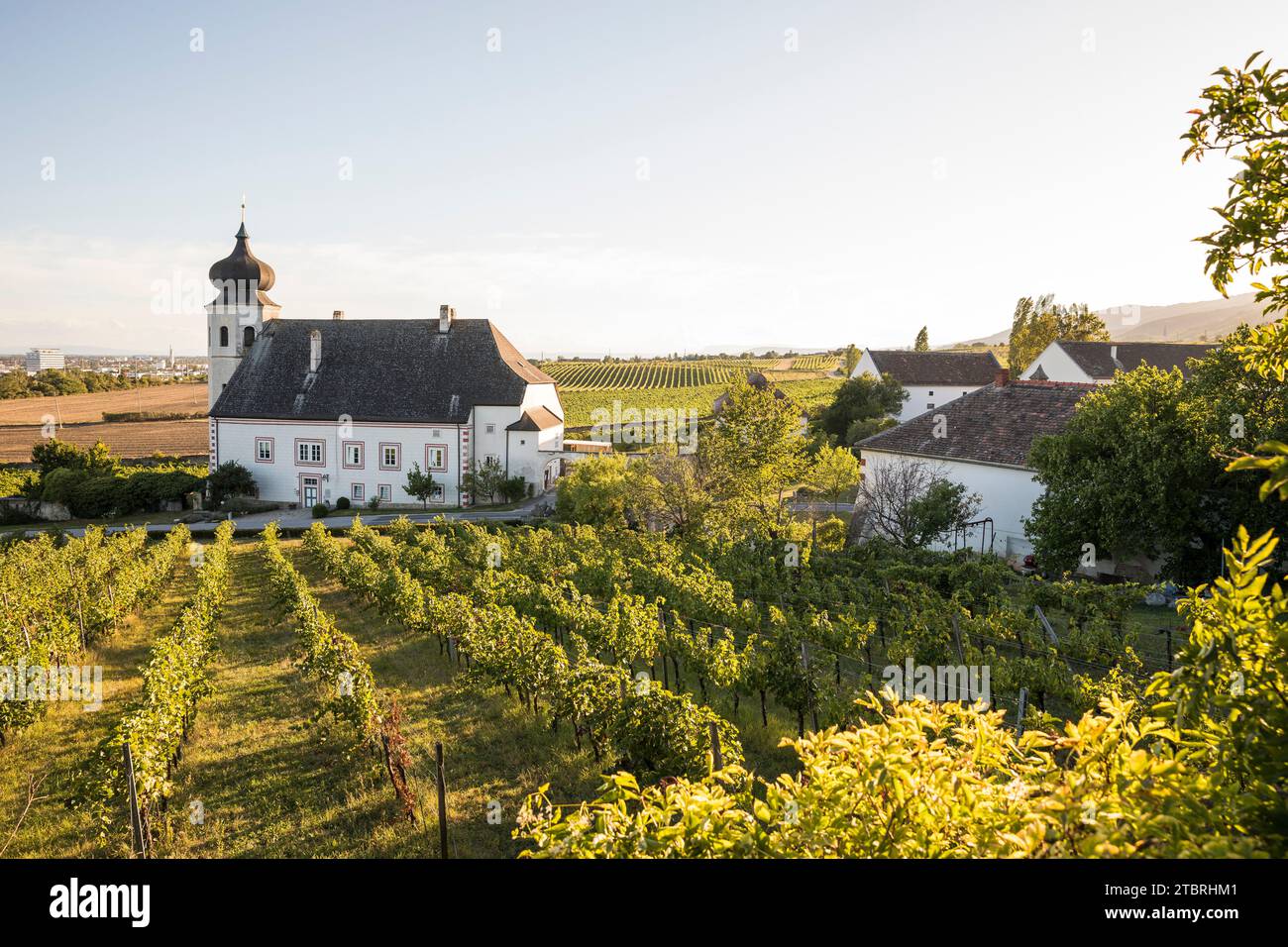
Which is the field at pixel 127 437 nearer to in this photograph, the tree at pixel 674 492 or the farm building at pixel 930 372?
the tree at pixel 674 492

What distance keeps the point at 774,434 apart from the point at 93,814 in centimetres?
2261

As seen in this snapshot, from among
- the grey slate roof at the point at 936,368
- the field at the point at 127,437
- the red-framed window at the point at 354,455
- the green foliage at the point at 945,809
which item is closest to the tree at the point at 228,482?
the red-framed window at the point at 354,455

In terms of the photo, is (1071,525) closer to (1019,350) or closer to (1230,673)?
(1230,673)

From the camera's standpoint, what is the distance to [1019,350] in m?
66.1

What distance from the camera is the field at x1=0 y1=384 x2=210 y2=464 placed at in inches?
2276

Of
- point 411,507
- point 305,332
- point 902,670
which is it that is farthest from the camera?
point 305,332

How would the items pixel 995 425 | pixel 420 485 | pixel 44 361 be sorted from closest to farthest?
pixel 995 425
pixel 420 485
pixel 44 361

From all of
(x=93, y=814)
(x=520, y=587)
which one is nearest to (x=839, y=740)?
(x=93, y=814)

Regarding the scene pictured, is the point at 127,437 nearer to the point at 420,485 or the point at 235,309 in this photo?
the point at 235,309

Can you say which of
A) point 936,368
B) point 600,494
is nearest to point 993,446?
point 600,494

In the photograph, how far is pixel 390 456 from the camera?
130 feet

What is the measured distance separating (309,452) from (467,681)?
3115 cm

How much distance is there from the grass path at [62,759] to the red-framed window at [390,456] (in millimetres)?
21605

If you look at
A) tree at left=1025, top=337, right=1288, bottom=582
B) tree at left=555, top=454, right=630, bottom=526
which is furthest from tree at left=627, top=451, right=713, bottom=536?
tree at left=1025, top=337, right=1288, bottom=582
